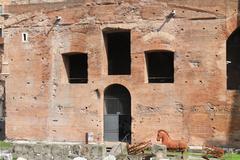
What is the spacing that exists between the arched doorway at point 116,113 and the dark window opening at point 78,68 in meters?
1.88

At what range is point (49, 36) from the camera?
2320cm

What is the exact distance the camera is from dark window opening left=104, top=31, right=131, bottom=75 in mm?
23500

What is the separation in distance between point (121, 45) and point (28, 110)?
16.4 ft

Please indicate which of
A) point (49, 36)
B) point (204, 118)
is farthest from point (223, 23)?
point (49, 36)

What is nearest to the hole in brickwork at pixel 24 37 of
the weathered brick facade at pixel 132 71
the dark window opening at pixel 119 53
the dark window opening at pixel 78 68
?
the weathered brick facade at pixel 132 71

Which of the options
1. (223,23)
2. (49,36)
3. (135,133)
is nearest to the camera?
(223,23)

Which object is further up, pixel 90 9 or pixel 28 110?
pixel 90 9

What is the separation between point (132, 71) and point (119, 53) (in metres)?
2.02

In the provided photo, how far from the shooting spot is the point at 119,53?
2364cm

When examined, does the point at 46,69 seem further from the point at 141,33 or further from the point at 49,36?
the point at 141,33

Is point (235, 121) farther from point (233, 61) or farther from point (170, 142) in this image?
point (233, 61)

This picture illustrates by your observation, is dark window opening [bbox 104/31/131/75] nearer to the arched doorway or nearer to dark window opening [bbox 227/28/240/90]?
the arched doorway

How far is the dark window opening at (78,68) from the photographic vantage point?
79.0 feet

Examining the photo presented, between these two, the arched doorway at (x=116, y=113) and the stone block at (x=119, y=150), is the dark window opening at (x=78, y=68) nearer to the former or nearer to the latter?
the arched doorway at (x=116, y=113)
